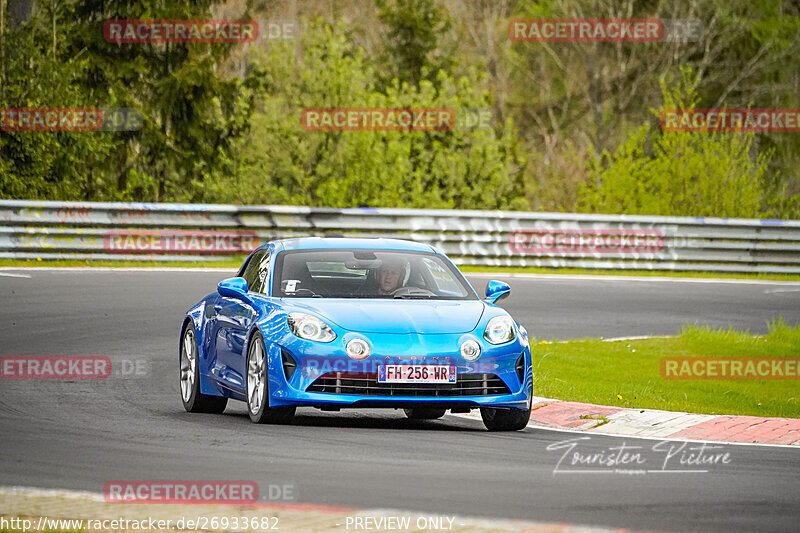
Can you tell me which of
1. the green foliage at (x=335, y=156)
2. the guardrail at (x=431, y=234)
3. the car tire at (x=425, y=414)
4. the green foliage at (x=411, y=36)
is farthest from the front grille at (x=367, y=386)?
the green foliage at (x=411, y=36)

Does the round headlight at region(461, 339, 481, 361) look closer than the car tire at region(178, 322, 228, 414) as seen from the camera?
Yes

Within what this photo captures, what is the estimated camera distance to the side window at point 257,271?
1198cm

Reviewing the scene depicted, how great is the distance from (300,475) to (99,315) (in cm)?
1028

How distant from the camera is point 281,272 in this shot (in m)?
11.8

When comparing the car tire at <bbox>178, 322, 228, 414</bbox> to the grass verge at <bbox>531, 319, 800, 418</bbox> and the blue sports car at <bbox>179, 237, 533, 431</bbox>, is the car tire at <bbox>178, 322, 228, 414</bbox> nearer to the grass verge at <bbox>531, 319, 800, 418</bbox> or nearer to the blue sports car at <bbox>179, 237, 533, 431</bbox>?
the blue sports car at <bbox>179, 237, 533, 431</bbox>

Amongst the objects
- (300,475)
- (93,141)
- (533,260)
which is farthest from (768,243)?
(300,475)

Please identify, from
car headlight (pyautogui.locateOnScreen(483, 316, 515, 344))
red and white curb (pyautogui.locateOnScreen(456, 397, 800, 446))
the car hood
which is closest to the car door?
the car hood

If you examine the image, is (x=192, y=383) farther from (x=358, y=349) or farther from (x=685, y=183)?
(x=685, y=183)

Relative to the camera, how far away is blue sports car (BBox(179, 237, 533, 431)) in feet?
35.0

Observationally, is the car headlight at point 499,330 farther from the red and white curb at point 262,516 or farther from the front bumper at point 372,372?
the red and white curb at point 262,516

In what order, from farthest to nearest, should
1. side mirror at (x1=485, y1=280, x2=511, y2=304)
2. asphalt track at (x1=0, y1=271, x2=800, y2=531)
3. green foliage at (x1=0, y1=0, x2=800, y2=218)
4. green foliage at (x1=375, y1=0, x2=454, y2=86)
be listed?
green foliage at (x1=375, y1=0, x2=454, y2=86)
green foliage at (x1=0, y1=0, x2=800, y2=218)
side mirror at (x1=485, y1=280, x2=511, y2=304)
asphalt track at (x1=0, y1=271, x2=800, y2=531)

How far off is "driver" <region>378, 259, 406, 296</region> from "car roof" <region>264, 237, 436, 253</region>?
195mm

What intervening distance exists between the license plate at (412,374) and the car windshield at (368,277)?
111cm

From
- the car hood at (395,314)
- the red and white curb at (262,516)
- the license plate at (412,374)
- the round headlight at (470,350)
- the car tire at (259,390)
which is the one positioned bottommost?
the car tire at (259,390)
